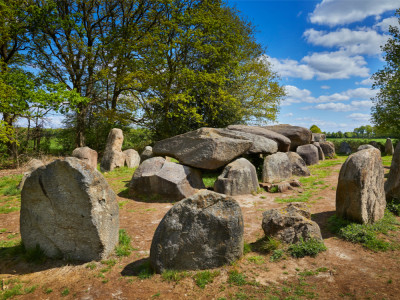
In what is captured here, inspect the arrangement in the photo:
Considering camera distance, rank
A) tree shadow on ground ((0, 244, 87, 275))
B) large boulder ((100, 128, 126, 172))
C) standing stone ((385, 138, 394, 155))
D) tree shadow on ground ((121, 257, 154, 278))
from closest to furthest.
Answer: tree shadow on ground ((121, 257, 154, 278))
tree shadow on ground ((0, 244, 87, 275))
large boulder ((100, 128, 126, 172))
standing stone ((385, 138, 394, 155))

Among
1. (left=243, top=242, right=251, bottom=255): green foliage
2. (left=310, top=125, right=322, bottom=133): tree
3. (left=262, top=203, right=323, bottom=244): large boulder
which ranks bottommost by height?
(left=243, top=242, right=251, bottom=255): green foliage

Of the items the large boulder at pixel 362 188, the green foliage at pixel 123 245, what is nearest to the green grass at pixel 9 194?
the green foliage at pixel 123 245

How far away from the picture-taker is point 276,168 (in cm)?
1254

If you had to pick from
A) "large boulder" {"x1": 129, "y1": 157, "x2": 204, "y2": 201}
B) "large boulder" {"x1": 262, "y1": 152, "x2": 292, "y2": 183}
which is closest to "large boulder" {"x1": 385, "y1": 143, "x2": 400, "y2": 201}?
"large boulder" {"x1": 262, "y1": 152, "x2": 292, "y2": 183}

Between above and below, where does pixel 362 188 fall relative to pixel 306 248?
above

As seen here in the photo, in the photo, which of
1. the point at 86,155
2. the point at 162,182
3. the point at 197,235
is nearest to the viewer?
the point at 197,235

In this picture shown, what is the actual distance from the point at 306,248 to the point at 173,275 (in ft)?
9.29

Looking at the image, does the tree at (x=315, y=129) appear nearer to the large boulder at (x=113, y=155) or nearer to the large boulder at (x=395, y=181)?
the large boulder at (x=113, y=155)

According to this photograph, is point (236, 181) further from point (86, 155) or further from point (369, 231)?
point (86, 155)

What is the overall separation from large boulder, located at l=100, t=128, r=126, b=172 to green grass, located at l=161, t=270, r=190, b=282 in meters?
11.2

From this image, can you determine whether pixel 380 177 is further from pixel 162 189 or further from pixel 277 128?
pixel 277 128

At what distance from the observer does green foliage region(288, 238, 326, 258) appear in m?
5.21

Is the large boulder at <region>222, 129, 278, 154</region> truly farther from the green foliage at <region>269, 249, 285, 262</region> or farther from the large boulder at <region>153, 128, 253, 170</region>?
the green foliage at <region>269, 249, 285, 262</region>

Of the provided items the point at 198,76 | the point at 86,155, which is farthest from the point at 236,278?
the point at 198,76
